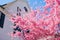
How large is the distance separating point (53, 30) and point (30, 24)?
3.16 feet

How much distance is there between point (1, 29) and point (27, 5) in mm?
2656

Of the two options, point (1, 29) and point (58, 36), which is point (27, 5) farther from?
point (58, 36)

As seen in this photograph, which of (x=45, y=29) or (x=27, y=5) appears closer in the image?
(x=45, y=29)

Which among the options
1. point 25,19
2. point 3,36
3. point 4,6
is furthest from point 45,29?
point 4,6

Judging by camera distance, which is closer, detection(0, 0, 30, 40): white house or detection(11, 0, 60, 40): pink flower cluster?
detection(11, 0, 60, 40): pink flower cluster

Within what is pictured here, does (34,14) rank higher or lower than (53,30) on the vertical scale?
higher

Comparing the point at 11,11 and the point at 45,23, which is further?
the point at 11,11

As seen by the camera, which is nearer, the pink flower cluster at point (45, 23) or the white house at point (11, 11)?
the pink flower cluster at point (45, 23)

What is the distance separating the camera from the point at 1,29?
984 cm

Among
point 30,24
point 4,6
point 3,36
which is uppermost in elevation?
point 4,6

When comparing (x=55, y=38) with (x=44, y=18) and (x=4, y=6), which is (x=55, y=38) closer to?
(x=44, y=18)

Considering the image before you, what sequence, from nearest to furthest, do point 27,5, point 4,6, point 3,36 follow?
point 3,36 < point 4,6 < point 27,5

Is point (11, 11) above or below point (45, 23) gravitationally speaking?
above

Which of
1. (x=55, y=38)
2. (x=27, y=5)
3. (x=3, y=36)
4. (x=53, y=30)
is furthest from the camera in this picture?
(x=27, y=5)
